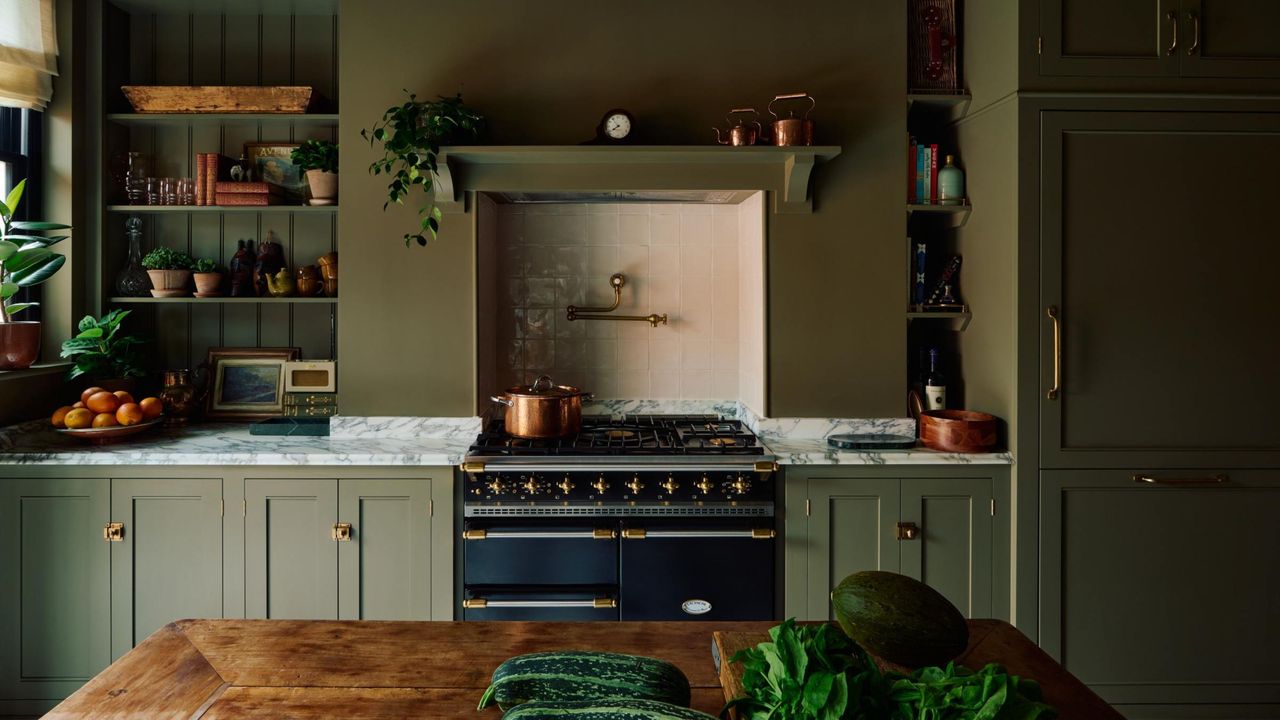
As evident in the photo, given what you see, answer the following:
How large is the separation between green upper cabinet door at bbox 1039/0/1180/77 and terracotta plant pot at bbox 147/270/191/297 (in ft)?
10.4

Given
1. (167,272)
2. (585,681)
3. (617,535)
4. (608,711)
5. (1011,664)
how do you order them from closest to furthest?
(608,711), (585,681), (1011,664), (617,535), (167,272)

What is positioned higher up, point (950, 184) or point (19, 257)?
point (950, 184)

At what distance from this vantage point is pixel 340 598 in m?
2.76

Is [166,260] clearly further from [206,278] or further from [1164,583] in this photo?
[1164,583]

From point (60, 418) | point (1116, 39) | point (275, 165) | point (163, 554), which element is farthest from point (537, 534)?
point (1116, 39)

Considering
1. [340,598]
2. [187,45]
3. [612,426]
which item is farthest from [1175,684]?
[187,45]

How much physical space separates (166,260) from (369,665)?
8.35 ft

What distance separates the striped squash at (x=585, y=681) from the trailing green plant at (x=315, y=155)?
104 inches

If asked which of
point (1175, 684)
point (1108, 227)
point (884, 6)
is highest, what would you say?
point (884, 6)

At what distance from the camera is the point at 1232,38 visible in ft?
8.91

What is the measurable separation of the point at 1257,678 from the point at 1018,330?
1386 millimetres

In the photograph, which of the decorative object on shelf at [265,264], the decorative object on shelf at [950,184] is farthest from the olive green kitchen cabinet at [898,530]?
the decorative object on shelf at [265,264]

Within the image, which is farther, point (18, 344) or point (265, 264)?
point (265, 264)

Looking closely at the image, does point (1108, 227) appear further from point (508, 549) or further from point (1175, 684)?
point (508, 549)
